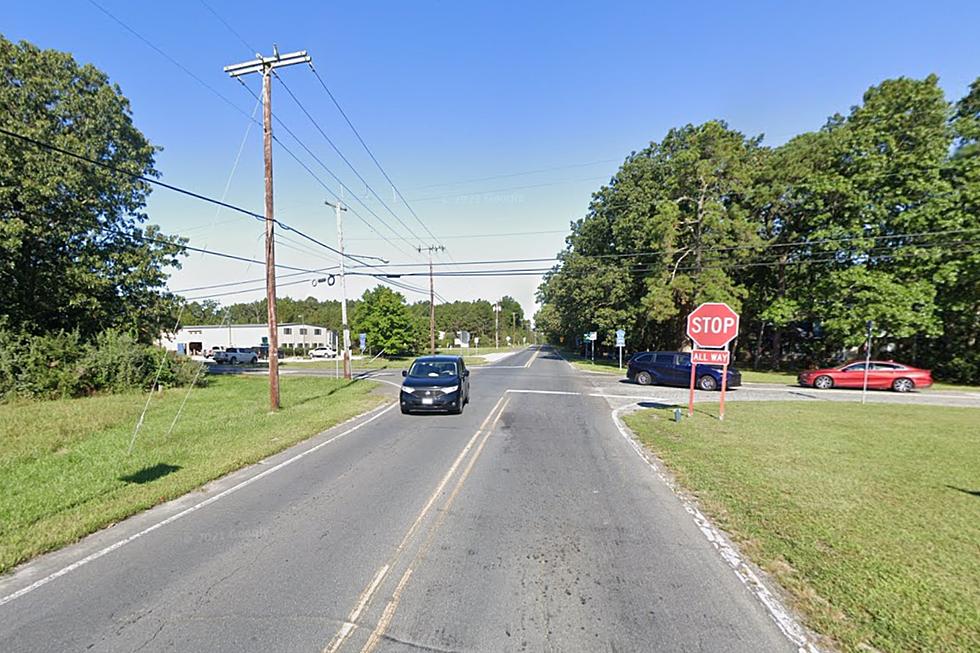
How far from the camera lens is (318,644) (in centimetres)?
278

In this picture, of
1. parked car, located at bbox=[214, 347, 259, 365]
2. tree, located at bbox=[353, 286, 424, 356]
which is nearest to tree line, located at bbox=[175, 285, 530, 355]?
tree, located at bbox=[353, 286, 424, 356]

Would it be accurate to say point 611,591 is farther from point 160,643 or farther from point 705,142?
point 705,142

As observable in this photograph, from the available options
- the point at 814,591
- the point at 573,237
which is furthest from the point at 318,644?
the point at 573,237

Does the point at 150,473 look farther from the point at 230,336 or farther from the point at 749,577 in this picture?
the point at 230,336

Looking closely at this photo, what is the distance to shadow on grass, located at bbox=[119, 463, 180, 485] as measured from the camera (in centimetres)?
636

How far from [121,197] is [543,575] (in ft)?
83.0

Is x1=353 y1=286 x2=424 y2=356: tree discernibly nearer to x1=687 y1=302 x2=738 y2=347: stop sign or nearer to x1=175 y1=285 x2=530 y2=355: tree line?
x1=175 y1=285 x2=530 y2=355: tree line

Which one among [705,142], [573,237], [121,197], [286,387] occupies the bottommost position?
[286,387]

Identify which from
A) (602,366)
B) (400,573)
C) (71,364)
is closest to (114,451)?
(400,573)

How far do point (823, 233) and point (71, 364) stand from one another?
38480mm

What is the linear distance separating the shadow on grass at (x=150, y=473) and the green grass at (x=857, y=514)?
8010 mm

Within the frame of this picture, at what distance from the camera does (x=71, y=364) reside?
53.6 feet

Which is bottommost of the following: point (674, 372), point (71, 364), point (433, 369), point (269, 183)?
point (674, 372)

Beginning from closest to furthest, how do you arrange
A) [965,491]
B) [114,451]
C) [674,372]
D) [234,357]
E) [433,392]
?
[965,491] < [114,451] < [433,392] < [674,372] < [234,357]
